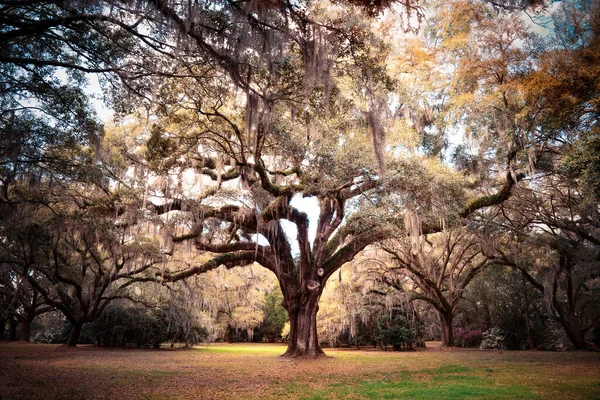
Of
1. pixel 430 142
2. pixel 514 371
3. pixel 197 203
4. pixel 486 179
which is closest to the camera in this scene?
pixel 514 371

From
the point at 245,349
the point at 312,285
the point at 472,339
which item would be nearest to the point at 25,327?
the point at 245,349

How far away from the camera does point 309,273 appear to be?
15.0 meters

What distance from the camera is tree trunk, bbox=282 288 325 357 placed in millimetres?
14641

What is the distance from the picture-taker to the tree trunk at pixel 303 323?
14641 millimetres

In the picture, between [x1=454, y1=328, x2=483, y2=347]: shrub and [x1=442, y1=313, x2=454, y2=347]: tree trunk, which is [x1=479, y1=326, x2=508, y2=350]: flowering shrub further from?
[x1=442, y1=313, x2=454, y2=347]: tree trunk

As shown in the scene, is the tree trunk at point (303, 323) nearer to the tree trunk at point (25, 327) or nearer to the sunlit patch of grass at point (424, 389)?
the sunlit patch of grass at point (424, 389)

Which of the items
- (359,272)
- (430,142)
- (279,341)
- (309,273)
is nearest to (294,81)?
(309,273)

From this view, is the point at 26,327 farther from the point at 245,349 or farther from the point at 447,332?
the point at 447,332

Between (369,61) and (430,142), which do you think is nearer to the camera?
(369,61)

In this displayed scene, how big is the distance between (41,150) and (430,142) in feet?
46.8

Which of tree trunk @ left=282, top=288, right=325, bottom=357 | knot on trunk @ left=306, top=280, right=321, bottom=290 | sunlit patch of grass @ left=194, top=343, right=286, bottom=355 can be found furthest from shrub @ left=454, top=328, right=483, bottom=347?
knot on trunk @ left=306, top=280, right=321, bottom=290

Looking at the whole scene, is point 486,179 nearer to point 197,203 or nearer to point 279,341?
point 197,203

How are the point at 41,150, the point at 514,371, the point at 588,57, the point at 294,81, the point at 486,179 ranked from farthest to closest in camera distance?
the point at 486,179 < the point at 41,150 < the point at 514,371 < the point at 294,81 < the point at 588,57

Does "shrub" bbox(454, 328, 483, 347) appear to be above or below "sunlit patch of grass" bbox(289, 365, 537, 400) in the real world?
below
